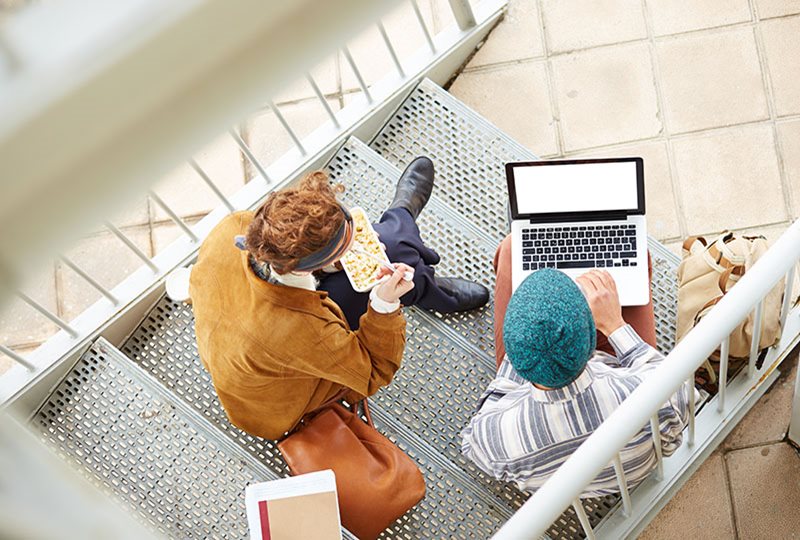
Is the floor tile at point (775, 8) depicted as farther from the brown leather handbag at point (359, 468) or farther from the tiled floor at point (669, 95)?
the brown leather handbag at point (359, 468)

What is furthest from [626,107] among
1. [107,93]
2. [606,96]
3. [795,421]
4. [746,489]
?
[107,93]

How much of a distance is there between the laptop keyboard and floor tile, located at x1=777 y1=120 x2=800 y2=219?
41.3 inches

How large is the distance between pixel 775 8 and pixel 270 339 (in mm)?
2672

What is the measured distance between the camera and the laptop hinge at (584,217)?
283cm

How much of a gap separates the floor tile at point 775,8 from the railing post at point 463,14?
1.20m

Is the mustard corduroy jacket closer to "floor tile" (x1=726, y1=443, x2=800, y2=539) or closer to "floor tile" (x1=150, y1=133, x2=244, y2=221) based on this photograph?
"floor tile" (x1=150, y1=133, x2=244, y2=221)

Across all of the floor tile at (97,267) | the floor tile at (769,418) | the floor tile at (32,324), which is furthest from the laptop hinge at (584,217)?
the floor tile at (32,324)

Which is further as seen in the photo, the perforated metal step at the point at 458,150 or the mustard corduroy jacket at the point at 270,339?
the perforated metal step at the point at 458,150

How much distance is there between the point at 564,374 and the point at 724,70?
82.0 inches

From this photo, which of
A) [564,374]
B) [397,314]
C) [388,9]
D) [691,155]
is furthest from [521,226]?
A: [388,9]

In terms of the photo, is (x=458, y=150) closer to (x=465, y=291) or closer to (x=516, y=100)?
(x=516, y=100)

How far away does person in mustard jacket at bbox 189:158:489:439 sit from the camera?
6.93 feet

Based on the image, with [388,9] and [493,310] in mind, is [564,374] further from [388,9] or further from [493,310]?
[388,9]

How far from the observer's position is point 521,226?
2.88m
